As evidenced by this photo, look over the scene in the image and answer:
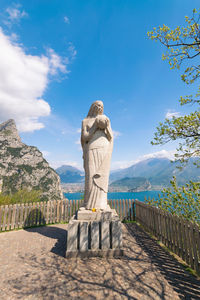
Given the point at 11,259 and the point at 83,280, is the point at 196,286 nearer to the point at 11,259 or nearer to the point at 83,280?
the point at 83,280

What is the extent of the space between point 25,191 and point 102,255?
8.56 metres

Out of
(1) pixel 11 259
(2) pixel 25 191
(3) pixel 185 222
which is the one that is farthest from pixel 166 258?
(2) pixel 25 191

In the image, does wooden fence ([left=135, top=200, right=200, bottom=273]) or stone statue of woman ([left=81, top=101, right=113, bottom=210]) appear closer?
wooden fence ([left=135, top=200, right=200, bottom=273])

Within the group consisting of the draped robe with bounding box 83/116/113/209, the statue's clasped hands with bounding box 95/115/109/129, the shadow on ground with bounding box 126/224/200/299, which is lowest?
the shadow on ground with bounding box 126/224/200/299

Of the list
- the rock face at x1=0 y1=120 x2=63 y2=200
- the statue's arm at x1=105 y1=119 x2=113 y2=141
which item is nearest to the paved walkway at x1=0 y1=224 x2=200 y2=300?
the statue's arm at x1=105 y1=119 x2=113 y2=141

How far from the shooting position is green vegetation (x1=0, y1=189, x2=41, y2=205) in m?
8.96

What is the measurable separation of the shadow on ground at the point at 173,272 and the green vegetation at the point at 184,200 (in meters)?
1.82

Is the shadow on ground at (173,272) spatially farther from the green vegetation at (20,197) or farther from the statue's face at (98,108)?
the green vegetation at (20,197)

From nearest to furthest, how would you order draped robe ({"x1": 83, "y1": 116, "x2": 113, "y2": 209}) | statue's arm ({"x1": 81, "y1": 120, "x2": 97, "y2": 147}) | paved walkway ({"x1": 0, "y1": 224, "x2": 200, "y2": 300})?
paved walkway ({"x1": 0, "y1": 224, "x2": 200, "y2": 300}) → draped robe ({"x1": 83, "y1": 116, "x2": 113, "y2": 209}) → statue's arm ({"x1": 81, "y1": 120, "x2": 97, "y2": 147})

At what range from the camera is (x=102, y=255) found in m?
4.14

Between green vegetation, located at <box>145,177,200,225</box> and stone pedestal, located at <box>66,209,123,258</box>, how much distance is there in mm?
3249

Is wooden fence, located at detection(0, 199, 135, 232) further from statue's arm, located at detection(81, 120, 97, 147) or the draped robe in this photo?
statue's arm, located at detection(81, 120, 97, 147)

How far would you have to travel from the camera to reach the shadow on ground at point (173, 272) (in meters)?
2.82

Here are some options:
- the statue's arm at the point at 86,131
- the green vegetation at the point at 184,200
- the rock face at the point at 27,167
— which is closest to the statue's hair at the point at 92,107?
the statue's arm at the point at 86,131
